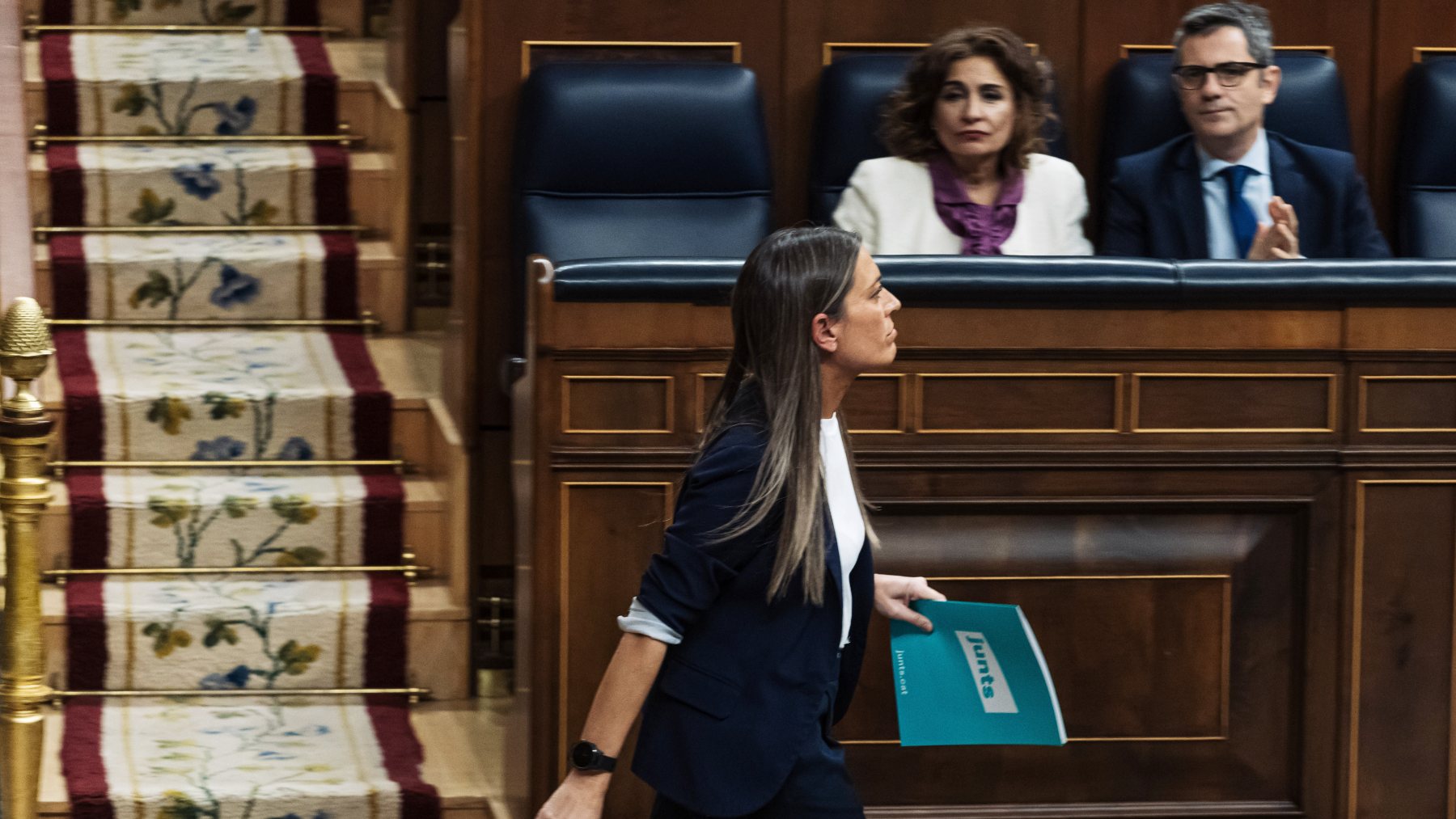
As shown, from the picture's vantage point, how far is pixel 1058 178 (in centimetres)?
289

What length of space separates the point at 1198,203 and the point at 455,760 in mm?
1352

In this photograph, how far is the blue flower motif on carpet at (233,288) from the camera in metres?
3.46

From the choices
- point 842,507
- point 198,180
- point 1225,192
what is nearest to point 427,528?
point 198,180

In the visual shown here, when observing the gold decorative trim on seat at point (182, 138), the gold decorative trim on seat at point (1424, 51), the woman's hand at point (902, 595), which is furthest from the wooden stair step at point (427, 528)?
the gold decorative trim on seat at point (1424, 51)

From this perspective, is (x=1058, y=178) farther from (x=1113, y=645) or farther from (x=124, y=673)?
(x=124, y=673)

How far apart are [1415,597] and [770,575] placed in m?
1.02

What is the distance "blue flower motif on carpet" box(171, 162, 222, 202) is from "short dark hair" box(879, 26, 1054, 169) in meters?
1.39

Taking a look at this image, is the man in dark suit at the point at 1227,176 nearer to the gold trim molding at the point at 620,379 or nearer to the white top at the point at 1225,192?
the white top at the point at 1225,192

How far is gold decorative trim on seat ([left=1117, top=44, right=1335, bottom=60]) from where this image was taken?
10.4 feet

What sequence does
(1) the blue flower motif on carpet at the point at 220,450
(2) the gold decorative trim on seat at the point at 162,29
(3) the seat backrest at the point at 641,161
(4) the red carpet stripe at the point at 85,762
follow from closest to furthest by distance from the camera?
(4) the red carpet stripe at the point at 85,762, (3) the seat backrest at the point at 641,161, (1) the blue flower motif on carpet at the point at 220,450, (2) the gold decorative trim on seat at the point at 162,29

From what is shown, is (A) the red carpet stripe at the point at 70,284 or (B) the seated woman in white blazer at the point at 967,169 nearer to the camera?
(B) the seated woman in white blazer at the point at 967,169

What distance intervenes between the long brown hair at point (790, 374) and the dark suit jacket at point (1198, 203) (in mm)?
1339

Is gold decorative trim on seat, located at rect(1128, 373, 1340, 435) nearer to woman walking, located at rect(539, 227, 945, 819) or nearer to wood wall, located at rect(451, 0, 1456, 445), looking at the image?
woman walking, located at rect(539, 227, 945, 819)

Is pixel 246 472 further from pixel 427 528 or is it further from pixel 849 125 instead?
pixel 849 125
